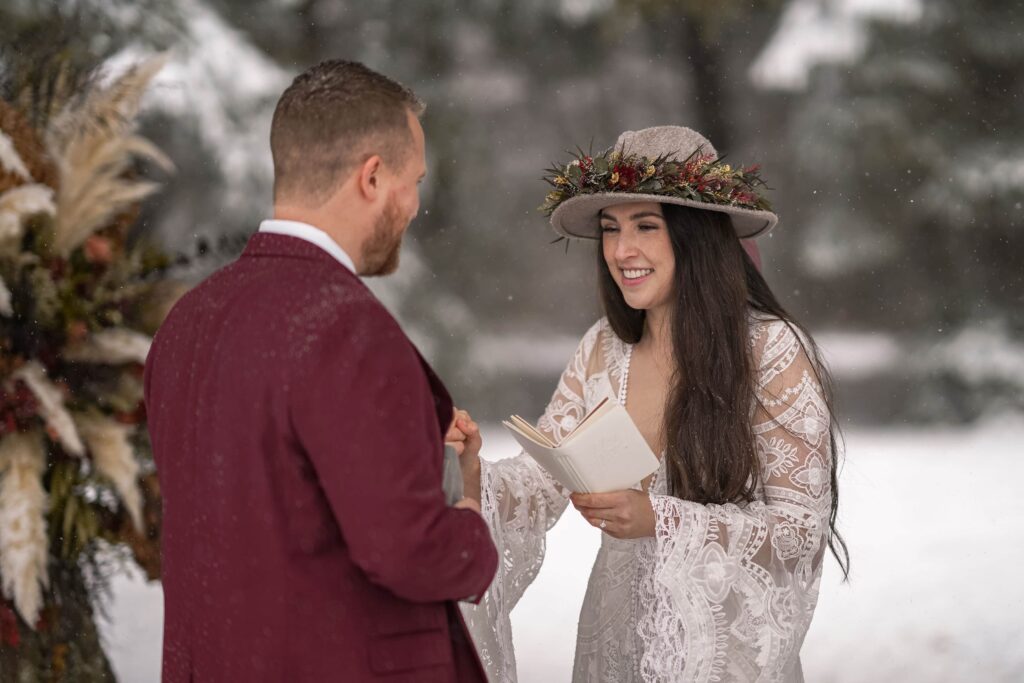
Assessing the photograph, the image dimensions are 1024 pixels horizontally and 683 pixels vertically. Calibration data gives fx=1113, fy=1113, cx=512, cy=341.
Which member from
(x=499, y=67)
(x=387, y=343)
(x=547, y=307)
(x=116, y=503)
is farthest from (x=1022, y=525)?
(x=387, y=343)

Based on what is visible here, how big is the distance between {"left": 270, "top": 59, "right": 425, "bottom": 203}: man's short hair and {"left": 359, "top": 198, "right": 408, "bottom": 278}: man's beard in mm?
81

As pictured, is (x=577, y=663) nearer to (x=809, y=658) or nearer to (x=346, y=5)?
(x=809, y=658)

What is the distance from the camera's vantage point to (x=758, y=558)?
2393 millimetres

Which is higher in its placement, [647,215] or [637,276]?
[647,215]

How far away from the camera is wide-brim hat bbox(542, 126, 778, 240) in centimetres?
254

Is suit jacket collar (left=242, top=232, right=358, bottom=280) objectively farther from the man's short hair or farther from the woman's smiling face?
the woman's smiling face

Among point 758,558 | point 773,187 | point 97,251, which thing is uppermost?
point 773,187

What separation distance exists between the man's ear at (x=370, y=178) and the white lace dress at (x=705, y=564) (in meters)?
1.02

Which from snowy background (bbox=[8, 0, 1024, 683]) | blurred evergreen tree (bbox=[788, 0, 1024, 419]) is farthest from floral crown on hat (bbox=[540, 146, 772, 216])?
blurred evergreen tree (bbox=[788, 0, 1024, 419])

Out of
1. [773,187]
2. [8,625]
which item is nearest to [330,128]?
[8,625]

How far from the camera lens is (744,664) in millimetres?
2408

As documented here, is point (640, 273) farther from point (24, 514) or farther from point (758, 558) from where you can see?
point (24, 514)

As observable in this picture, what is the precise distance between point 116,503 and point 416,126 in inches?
97.4

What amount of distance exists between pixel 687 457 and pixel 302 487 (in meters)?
1.21
